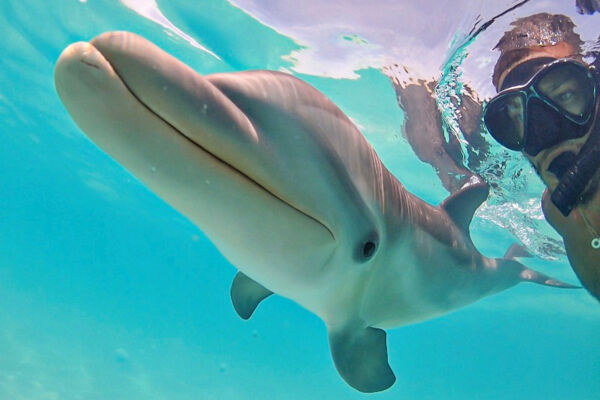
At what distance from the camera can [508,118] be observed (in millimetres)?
5547

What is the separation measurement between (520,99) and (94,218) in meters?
35.2

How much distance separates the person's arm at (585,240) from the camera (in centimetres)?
469

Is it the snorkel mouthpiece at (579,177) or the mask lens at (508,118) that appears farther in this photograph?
the mask lens at (508,118)

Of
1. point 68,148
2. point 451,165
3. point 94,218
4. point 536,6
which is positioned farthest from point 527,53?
point 94,218

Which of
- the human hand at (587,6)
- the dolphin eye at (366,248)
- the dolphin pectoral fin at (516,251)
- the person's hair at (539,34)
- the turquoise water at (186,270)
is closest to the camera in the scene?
the dolphin eye at (366,248)

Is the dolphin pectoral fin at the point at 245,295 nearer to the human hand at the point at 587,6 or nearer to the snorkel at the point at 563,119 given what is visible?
the snorkel at the point at 563,119

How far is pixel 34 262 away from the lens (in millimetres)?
46562

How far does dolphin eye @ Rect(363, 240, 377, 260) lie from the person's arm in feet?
10.7

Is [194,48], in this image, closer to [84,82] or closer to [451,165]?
[451,165]

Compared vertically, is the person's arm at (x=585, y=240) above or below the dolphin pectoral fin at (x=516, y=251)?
below

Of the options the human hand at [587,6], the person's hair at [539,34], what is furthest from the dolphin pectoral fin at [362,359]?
the human hand at [587,6]

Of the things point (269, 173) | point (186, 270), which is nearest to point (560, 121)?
point (269, 173)

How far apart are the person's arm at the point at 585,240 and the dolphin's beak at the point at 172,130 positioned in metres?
4.09

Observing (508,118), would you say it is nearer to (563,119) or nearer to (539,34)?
(563,119)
